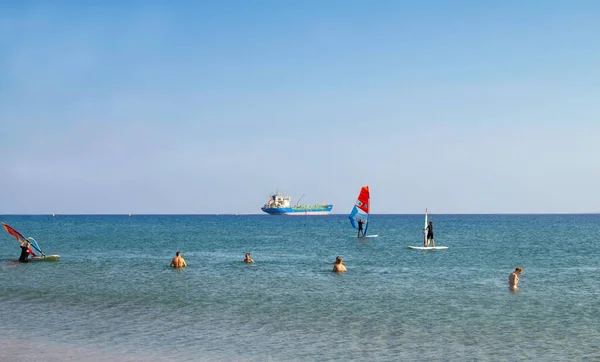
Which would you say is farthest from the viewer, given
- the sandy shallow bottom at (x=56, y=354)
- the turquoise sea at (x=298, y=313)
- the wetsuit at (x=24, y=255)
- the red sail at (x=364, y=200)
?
the red sail at (x=364, y=200)

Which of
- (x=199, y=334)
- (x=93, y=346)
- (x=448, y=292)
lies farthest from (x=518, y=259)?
(x=93, y=346)

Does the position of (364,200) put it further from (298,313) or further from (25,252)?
(298,313)

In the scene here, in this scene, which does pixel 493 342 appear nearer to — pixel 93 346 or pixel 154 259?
pixel 93 346

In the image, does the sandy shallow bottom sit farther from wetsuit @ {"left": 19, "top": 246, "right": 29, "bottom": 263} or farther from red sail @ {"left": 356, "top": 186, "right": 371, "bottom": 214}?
red sail @ {"left": 356, "top": 186, "right": 371, "bottom": 214}

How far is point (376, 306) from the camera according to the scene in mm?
26203

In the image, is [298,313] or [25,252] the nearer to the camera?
[298,313]

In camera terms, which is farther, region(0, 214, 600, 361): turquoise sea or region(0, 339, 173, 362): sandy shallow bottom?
region(0, 214, 600, 361): turquoise sea

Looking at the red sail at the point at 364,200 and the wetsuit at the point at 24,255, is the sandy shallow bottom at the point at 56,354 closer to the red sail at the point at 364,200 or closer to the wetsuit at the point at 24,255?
the wetsuit at the point at 24,255

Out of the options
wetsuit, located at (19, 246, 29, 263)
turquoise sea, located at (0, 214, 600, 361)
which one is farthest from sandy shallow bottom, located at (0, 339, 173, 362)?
wetsuit, located at (19, 246, 29, 263)

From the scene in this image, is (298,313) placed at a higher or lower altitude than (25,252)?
lower

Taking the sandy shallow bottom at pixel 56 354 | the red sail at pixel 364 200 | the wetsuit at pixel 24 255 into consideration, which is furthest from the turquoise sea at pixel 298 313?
the red sail at pixel 364 200

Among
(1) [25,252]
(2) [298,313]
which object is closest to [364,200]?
(1) [25,252]

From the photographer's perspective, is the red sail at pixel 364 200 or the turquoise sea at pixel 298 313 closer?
the turquoise sea at pixel 298 313

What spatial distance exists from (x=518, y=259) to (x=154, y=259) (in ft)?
102
